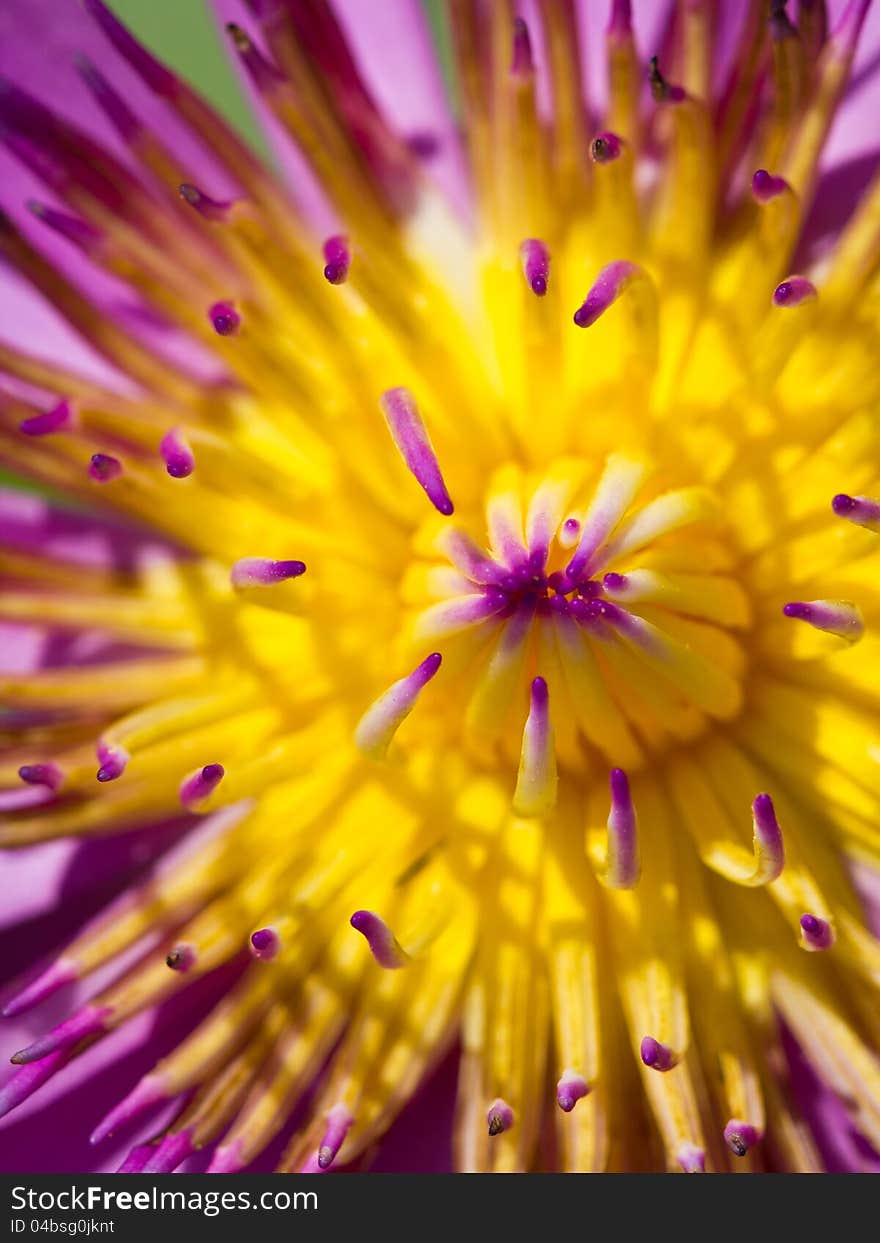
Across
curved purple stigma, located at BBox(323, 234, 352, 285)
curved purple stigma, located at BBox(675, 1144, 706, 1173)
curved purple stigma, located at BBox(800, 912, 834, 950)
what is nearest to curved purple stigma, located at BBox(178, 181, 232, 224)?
curved purple stigma, located at BBox(323, 234, 352, 285)

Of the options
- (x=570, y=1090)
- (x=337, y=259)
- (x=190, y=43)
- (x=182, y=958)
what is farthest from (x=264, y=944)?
(x=190, y=43)

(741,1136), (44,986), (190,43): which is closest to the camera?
(741,1136)

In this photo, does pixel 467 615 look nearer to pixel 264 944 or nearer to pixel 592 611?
pixel 592 611

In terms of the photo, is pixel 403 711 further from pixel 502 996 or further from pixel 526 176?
pixel 526 176

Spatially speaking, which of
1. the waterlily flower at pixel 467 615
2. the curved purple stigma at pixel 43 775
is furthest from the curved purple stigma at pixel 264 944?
the curved purple stigma at pixel 43 775

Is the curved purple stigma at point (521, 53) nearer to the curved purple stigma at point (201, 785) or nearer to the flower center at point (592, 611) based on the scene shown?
the flower center at point (592, 611)
